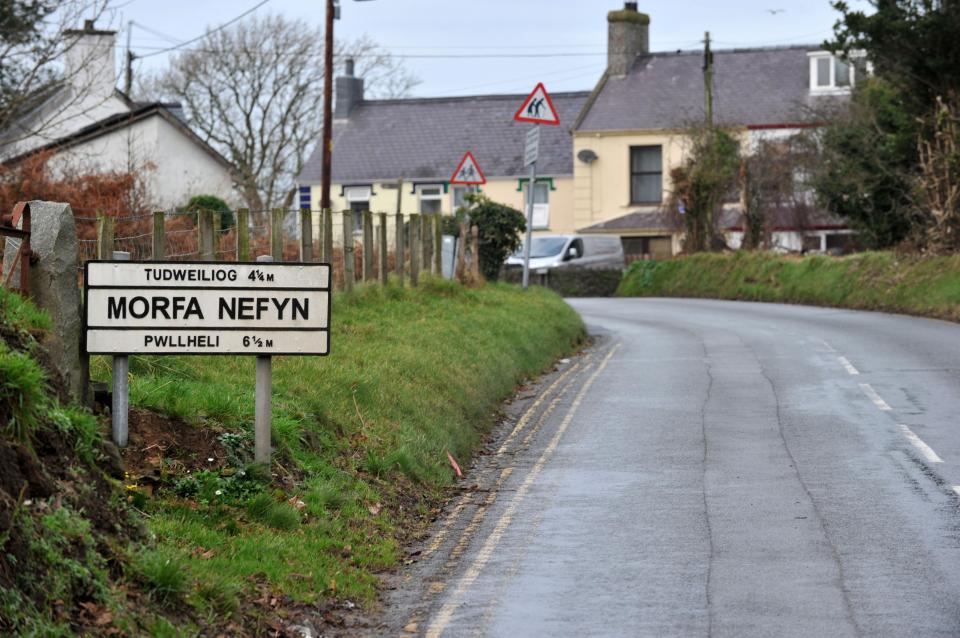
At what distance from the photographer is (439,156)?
63500 millimetres

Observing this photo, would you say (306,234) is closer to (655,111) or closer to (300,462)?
(300,462)

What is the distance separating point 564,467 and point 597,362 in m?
9.36

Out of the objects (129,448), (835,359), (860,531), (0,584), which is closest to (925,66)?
(835,359)

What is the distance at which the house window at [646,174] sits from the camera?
5922 cm

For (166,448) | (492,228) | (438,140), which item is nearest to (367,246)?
(492,228)

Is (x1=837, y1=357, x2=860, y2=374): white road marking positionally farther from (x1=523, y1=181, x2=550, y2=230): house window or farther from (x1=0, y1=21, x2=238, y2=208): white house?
(x1=523, y1=181, x2=550, y2=230): house window

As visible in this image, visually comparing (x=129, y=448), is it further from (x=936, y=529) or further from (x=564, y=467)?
(x=936, y=529)

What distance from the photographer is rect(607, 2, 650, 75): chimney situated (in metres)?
61.7

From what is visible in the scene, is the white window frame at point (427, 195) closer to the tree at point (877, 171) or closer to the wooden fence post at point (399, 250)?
Answer: the tree at point (877, 171)

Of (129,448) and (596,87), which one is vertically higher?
(596,87)

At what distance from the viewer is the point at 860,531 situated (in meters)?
10.2

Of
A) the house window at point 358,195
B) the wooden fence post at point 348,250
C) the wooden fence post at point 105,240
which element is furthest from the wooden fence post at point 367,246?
the house window at point 358,195

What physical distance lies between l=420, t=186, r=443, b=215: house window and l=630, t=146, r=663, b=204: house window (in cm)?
882

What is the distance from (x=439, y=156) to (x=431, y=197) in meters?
1.84
